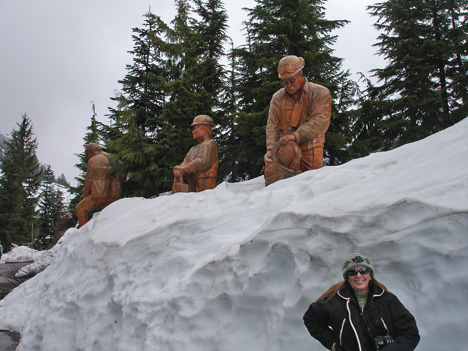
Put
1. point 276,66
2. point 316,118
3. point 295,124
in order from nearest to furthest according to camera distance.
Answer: point 316,118, point 295,124, point 276,66

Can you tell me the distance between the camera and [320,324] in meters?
1.74

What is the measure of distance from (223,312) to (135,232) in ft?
7.51

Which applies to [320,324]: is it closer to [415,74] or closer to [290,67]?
[290,67]

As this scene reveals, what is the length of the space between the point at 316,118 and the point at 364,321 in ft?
13.6

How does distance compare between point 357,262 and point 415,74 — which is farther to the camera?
point 415,74

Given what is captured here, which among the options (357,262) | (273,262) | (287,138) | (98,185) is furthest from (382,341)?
(98,185)

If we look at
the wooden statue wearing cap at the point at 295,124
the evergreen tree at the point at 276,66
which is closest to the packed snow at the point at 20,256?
the evergreen tree at the point at 276,66

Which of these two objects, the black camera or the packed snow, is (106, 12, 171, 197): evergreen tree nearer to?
the packed snow

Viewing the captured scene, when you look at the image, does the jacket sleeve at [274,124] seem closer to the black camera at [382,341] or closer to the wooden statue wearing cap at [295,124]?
the wooden statue wearing cap at [295,124]

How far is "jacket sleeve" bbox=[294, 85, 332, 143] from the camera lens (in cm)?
527

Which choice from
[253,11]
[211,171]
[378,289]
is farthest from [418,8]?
[378,289]

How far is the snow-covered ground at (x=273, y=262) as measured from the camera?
6.97 ft

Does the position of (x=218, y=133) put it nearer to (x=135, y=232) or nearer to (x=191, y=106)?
(x=191, y=106)

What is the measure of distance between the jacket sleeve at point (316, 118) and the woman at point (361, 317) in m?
3.74
